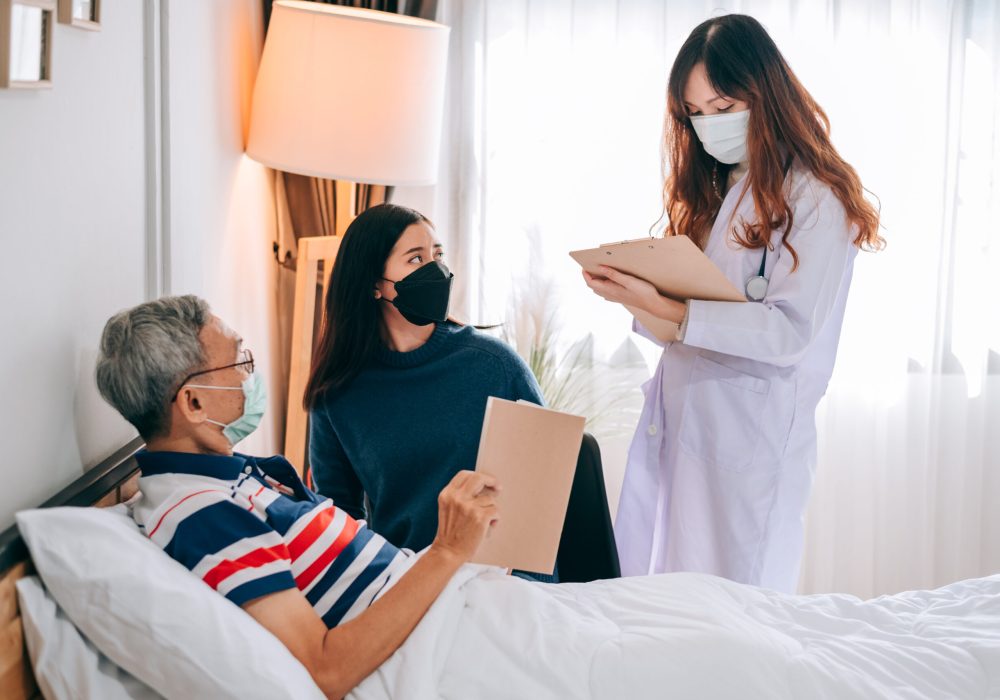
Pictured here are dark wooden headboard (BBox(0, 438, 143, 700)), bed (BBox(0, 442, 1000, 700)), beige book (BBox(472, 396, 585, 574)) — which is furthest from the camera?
beige book (BBox(472, 396, 585, 574))

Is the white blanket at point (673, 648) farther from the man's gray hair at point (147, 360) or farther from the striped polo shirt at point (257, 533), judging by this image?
the man's gray hair at point (147, 360)

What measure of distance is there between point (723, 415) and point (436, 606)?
2.72 ft

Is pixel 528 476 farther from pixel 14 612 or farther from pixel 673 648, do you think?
pixel 14 612

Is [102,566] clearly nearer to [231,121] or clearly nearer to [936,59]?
[231,121]

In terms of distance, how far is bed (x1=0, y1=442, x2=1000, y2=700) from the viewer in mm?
1156

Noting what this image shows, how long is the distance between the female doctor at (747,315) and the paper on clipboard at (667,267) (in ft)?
0.09

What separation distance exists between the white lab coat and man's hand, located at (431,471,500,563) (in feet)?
1.99

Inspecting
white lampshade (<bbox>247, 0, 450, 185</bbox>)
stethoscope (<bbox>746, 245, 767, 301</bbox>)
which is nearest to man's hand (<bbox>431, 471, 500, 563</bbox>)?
stethoscope (<bbox>746, 245, 767, 301</bbox>)

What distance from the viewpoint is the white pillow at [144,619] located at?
3.31 ft

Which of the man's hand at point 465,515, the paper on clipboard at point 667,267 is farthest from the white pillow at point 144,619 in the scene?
the paper on clipboard at point 667,267

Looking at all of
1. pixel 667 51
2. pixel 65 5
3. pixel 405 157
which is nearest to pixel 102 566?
pixel 65 5

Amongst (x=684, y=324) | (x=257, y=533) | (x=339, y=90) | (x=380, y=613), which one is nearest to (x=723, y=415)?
(x=684, y=324)

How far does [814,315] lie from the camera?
1.76 m

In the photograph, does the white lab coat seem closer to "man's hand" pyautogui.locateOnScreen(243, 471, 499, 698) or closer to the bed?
the bed
